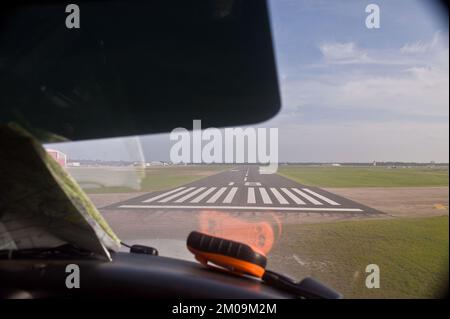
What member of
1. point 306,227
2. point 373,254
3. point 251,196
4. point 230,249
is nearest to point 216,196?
point 251,196

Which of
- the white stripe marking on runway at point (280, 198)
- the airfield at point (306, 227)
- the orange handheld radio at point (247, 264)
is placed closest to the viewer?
the orange handheld radio at point (247, 264)

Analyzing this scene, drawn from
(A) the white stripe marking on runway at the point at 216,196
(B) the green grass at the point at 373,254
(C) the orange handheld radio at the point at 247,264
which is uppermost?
(C) the orange handheld radio at the point at 247,264

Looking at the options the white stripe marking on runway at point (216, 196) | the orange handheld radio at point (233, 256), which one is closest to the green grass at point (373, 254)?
the orange handheld radio at point (233, 256)

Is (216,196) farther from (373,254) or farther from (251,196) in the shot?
(373,254)

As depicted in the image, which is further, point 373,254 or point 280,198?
point 280,198

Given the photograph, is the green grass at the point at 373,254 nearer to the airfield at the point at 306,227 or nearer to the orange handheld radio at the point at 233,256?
Answer: the airfield at the point at 306,227
